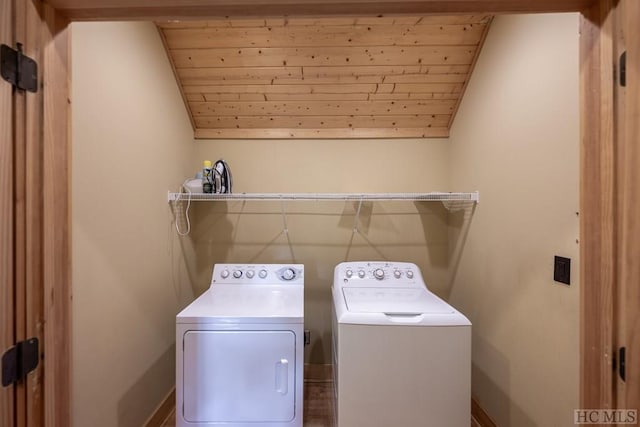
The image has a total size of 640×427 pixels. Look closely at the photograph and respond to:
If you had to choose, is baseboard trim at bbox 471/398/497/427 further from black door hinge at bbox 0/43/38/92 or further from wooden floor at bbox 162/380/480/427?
black door hinge at bbox 0/43/38/92

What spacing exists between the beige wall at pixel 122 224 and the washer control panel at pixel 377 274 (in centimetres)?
126

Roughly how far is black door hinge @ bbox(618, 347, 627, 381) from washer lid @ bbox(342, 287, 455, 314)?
31.7 inches

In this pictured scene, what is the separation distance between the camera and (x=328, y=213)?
2385 mm

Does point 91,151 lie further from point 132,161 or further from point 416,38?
point 416,38

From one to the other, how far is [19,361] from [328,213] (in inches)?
76.6

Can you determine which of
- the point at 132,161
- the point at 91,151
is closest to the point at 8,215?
the point at 91,151

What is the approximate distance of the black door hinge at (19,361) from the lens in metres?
0.60

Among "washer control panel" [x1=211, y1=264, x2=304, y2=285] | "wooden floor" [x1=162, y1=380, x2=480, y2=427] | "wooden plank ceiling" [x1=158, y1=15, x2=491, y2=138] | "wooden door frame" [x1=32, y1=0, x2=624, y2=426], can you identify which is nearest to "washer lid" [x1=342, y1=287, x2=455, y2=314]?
"washer control panel" [x1=211, y1=264, x2=304, y2=285]

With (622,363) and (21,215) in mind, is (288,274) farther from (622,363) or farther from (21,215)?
(622,363)

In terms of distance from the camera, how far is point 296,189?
2.38m

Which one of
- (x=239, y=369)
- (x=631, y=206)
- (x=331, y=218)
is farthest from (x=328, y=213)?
(x=631, y=206)

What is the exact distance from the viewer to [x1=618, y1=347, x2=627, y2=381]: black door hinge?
24.2 inches

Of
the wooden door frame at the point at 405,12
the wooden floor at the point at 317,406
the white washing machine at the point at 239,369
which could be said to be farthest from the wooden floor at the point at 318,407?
the wooden door frame at the point at 405,12

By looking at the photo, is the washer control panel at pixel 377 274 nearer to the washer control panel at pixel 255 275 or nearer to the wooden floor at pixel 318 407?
the washer control panel at pixel 255 275
